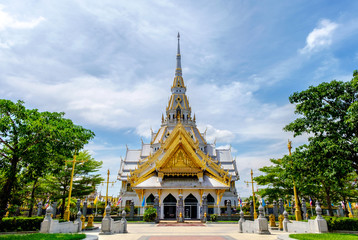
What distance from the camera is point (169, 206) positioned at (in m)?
28.5

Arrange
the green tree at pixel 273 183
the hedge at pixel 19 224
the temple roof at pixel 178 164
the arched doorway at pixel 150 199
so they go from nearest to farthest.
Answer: the hedge at pixel 19 224
the green tree at pixel 273 183
the arched doorway at pixel 150 199
the temple roof at pixel 178 164

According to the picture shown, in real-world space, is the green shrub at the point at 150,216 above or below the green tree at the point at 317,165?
below

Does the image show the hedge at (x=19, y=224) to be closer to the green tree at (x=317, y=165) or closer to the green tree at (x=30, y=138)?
the green tree at (x=30, y=138)

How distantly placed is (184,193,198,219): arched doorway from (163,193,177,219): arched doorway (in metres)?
1.33

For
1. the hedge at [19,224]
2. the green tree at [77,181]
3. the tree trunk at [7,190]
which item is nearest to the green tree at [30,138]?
the tree trunk at [7,190]

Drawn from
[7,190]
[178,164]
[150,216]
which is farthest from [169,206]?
[7,190]

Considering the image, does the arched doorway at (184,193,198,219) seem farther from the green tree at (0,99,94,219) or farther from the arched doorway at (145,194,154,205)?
the green tree at (0,99,94,219)

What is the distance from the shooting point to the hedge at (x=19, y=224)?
1481 centimetres

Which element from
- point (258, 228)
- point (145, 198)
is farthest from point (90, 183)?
point (258, 228)

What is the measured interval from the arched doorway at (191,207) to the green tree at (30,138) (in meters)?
17.6

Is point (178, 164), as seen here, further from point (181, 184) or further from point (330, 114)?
point (330, 114)

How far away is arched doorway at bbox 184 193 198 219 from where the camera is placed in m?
28.3

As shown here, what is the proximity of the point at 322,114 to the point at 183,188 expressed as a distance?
17952 mm

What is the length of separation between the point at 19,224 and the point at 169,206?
649 inches
